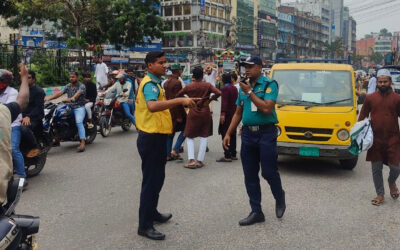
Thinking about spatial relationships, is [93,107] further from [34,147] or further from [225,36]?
[225,36]

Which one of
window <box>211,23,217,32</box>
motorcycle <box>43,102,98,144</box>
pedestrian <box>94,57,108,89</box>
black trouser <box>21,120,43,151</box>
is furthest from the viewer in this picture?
window <box>211,23,217,32</box>

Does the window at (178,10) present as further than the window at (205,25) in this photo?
Yes

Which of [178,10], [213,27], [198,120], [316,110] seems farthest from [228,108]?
[213,27]

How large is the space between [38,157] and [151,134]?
3441 mm

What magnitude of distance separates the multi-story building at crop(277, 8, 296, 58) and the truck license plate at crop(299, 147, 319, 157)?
4209 inches

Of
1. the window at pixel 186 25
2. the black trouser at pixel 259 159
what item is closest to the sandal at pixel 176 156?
the black trouser at pixel 259 159

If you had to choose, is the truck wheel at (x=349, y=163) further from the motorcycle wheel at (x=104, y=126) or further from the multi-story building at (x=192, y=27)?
the multi-story building at (x=192, y=27)

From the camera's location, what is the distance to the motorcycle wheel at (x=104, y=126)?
11.1 meters

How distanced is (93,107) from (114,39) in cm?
2115

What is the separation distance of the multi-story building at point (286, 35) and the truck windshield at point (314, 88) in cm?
10571

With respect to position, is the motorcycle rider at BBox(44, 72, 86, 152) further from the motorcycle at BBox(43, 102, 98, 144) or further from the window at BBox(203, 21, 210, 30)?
the window at BBox(203, 21, 210, 30)

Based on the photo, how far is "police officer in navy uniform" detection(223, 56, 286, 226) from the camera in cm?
473

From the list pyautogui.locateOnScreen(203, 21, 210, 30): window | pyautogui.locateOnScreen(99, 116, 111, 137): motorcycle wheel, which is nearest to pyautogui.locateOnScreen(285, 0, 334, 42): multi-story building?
pyautogui.locateOnScreen(203, 21, 210, 30): window

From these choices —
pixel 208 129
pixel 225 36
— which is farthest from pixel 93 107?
pixel 225 36
